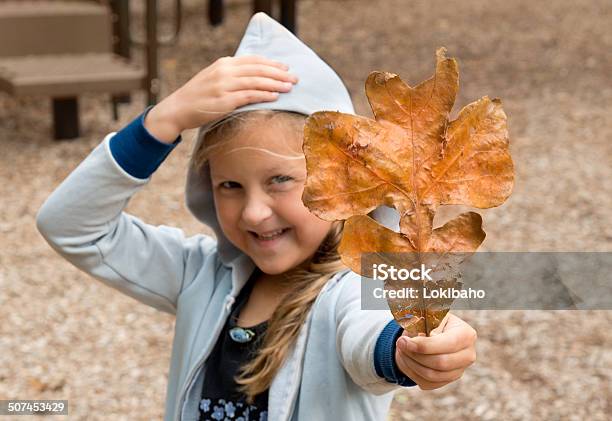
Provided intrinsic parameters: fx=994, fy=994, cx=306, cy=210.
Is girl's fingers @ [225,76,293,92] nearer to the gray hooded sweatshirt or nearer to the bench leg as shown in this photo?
the gray hooded sweatshirt

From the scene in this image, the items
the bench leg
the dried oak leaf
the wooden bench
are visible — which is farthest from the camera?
the bench leg

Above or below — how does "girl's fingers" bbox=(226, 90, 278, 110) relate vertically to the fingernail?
above

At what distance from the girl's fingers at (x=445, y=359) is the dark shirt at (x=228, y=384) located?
69 cm

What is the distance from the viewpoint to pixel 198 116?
1873mm

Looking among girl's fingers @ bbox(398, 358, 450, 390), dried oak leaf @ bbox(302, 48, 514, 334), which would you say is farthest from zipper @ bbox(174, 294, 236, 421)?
dried oak leaf @ bbox(302, 48, 514, 334)

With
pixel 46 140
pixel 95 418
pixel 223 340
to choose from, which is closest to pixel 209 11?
pixel 46 140

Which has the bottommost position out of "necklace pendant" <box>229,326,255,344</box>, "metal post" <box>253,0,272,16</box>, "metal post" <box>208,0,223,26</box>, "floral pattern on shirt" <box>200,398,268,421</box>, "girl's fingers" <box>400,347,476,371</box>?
"metal post" <box>208,0,223,26</box>

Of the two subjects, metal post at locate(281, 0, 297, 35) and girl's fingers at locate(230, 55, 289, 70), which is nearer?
girl's fingers at locate(230, 55, 289, 70)

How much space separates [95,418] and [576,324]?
2.12 meters

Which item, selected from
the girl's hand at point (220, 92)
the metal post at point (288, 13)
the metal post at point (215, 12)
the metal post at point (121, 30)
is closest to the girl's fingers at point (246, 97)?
the girl's hand at point (220, 92)

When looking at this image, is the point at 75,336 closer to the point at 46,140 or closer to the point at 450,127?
the point at 46,140

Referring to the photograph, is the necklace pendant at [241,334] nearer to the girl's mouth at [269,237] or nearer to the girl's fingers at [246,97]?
the girl's mouth at [269,237]

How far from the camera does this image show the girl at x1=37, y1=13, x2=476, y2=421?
6.02ft

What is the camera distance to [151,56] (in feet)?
23.7
